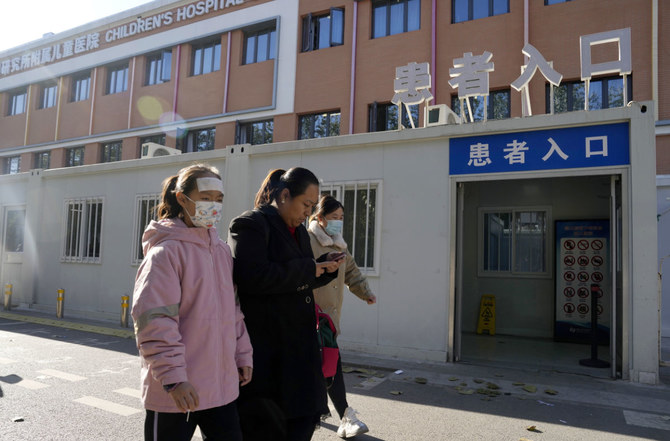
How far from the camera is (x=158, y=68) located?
1973 cm

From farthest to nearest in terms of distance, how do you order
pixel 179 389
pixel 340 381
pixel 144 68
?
pixel 144 68 → pixel 340 381 → pixel 179 389

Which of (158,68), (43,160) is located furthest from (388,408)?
(43,160)

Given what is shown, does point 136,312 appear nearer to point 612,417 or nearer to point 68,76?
point 612,417

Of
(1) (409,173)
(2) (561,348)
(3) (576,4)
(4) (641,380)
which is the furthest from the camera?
(3) (576,4)

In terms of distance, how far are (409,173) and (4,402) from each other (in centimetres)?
600

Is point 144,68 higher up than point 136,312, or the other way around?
point 144,68

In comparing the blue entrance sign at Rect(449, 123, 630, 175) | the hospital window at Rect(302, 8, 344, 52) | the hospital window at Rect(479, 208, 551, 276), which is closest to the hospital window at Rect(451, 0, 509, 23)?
the hospital window at Rect(302, 8, 344, 52)

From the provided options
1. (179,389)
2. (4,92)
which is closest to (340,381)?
(179,389)

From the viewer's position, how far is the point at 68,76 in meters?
22.3

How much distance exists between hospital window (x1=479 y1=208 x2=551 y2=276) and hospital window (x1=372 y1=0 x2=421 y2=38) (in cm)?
654

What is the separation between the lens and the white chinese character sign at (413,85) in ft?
28.1

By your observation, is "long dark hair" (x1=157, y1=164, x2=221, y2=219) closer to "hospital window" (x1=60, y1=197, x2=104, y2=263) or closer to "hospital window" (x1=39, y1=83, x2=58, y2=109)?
"hospital window" (x1=60, y1=197, x2=104, y2=263)

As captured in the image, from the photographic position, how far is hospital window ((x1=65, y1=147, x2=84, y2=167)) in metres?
21.6

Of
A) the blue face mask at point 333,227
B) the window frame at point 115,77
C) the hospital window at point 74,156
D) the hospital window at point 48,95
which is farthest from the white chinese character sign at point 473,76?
the hospital window at point 48,95
